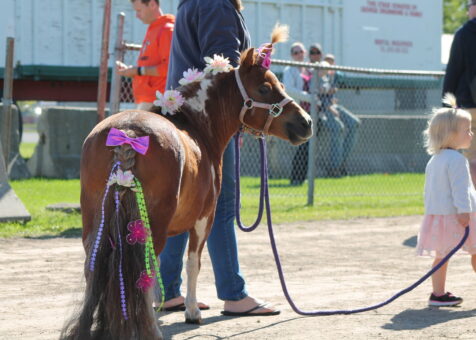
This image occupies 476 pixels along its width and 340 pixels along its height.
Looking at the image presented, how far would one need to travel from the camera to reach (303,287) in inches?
285

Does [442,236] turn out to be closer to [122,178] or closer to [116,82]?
[122,178]

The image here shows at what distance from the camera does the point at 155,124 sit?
4887 mm

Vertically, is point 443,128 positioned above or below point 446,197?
above

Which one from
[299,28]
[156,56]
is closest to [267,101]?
[156,56]

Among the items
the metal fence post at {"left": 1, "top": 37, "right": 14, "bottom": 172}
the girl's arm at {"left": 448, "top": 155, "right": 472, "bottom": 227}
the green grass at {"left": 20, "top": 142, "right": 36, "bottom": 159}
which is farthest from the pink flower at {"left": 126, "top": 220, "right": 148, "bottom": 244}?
the green grass at {"left": 20, "top": 142, "right": 36, "bottom": 159}

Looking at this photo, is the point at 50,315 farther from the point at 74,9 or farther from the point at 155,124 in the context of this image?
the point at 74,9

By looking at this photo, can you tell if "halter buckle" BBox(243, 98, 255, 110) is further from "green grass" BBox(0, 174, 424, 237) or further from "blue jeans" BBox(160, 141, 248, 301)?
"green grass" BBox(0, 174, 424, 237)

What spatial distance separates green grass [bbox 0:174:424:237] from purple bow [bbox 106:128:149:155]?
4.96m

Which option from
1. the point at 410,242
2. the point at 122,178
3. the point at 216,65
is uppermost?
the point at 216,65

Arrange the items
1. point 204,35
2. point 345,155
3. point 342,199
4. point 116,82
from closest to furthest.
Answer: point 204,35 < point 116,82 < point 342,199 < point 345,155

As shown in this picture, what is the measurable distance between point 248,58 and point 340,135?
32.7ft

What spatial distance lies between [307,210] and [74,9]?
7.86m

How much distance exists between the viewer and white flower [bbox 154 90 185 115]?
5523mm

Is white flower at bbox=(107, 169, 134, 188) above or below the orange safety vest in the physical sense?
below
